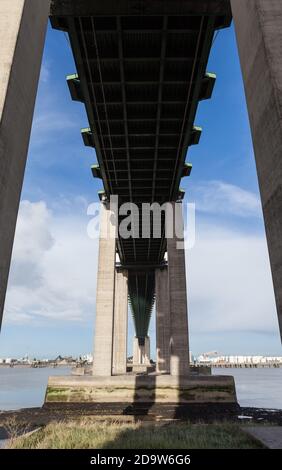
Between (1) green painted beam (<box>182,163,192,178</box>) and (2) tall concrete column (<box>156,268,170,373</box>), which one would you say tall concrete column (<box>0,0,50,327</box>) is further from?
(2) tall concrete column (<box>156,268,170,373</box>)

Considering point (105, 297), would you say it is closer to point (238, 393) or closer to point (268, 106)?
point (268, 106)

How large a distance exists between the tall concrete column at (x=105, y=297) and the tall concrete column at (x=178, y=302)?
206 inches

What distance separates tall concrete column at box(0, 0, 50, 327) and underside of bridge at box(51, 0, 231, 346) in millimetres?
9433

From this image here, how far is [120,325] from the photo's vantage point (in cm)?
4812

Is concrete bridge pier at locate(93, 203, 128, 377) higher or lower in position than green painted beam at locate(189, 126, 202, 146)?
lower

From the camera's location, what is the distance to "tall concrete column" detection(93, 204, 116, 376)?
1091 inches

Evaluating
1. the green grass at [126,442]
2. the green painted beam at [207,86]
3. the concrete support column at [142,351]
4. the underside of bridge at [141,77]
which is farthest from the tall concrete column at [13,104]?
the concrete support column at [142,351]

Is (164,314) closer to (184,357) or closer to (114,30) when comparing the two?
(184,357)

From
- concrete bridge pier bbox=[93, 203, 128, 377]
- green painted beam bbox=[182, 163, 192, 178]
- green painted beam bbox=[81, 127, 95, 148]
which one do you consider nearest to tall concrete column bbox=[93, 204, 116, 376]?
concrete bridge pier bbox=[93, 203, 128, 377]

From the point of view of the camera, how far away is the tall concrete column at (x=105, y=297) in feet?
90.9

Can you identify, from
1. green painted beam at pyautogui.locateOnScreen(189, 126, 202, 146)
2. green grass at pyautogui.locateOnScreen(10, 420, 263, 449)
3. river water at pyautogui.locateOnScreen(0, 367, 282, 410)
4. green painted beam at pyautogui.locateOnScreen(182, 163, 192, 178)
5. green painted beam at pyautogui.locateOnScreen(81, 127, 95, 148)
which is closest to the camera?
green grass at pyautogui.locateOnScreen(10, 420, 263, 449)

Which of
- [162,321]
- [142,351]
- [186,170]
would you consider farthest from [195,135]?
[142,351]

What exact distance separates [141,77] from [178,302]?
60.7 ft

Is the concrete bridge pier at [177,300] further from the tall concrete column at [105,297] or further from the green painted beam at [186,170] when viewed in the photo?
the tall concrete column at [105,297]
